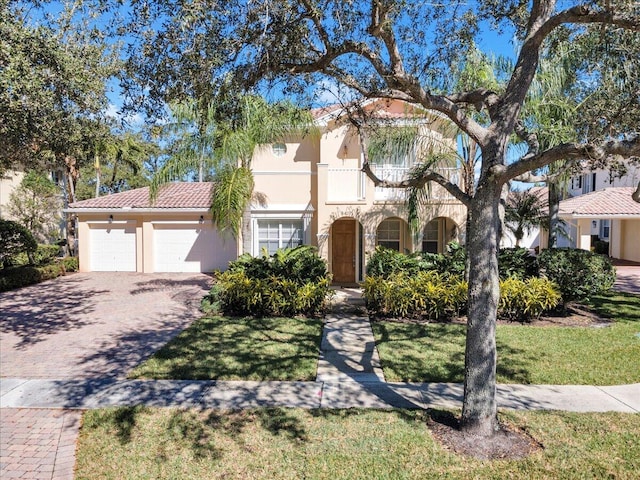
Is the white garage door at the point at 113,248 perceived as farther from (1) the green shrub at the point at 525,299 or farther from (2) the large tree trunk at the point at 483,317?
(2) the large tree trunk at the point at 483,317

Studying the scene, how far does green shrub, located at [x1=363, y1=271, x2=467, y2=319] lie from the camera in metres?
11.2

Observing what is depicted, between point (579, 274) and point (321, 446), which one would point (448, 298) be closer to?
point (579, 274)

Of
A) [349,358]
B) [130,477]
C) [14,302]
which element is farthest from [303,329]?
[14,302]

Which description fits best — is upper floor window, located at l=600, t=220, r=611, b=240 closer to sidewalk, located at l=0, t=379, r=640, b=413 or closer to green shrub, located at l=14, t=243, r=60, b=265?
sidewalk, located at l=0, t=379, r=640, b=413

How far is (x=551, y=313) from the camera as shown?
11961 mm

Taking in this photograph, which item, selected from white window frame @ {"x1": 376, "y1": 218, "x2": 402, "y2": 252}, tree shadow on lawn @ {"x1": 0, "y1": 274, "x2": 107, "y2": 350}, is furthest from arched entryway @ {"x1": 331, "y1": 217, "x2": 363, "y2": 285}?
tree shadow on lawn @ {"x1": 0, "y1": 274, "x2": 107, "y2": 350}

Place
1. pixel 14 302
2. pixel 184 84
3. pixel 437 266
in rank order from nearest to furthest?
pixel 184 84
pixel 437 266
pixel 14 302

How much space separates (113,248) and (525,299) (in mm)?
18847

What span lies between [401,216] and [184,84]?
439 inches

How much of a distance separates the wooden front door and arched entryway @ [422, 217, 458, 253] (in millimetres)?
2978

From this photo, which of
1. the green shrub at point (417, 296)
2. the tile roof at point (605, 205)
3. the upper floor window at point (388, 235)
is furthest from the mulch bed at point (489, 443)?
the tile roof at point (605, 205)

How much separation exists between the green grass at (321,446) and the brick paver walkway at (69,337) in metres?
0.42

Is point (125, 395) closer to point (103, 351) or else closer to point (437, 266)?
point (103, 351)

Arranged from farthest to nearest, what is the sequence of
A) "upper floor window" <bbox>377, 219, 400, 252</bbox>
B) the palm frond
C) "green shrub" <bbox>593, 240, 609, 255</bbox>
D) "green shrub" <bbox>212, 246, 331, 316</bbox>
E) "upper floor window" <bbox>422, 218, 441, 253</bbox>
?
1. "green shrub" <bbox>593, 240, 609, 255</bbox>
2. "upper floor window" <bbox>422, 218, 441, 253</bbox>
3. "upper floor window" <bbox>377, 219, 400, 252</bbox>
4. the palm frond
5. "green shrub" <bbox>212, 246, 331, 316</bbox>
